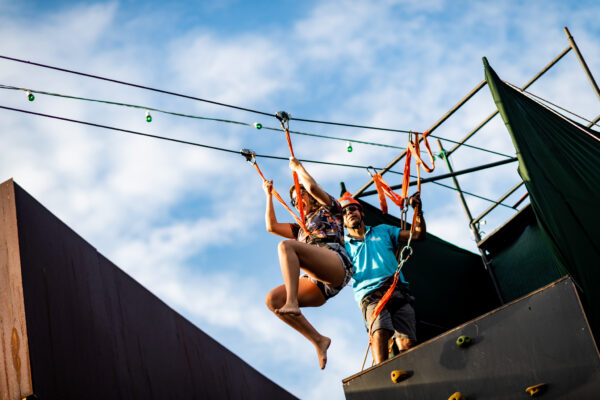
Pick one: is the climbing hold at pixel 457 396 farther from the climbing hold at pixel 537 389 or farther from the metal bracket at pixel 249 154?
the metal bracket at pixel 249 154

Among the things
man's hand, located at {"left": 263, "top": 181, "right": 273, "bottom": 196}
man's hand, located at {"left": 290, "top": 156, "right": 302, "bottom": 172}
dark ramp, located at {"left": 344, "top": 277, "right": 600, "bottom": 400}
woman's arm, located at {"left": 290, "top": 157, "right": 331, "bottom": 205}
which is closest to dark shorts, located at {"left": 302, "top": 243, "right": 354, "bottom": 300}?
woman's arm, located at {"left": 290, "top": 157, "right": 331, "bottom": 205}

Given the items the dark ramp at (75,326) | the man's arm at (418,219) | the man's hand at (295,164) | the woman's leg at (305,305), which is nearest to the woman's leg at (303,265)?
the woman's leg at (305,305)

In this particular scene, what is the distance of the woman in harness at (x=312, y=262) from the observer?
419cm

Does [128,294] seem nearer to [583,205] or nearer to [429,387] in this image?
[429,387]

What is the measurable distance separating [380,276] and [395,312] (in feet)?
0.98

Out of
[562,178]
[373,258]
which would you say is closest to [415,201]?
[373,258]

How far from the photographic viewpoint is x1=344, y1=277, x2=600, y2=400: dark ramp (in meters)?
3.29

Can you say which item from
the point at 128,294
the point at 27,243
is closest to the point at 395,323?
the point at 128,294

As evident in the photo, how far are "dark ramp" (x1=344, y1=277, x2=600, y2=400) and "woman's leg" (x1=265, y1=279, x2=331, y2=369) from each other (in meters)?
0.40

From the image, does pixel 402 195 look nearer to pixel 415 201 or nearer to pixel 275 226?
pixel 415 201

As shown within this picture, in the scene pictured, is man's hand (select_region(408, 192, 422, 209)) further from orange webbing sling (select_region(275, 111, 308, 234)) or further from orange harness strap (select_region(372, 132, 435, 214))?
orange webbing sling (select_region(275, 111, 308, 234))

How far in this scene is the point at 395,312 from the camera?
5.07 meters

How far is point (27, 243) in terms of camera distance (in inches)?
134

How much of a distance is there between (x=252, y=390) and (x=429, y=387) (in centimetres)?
183
